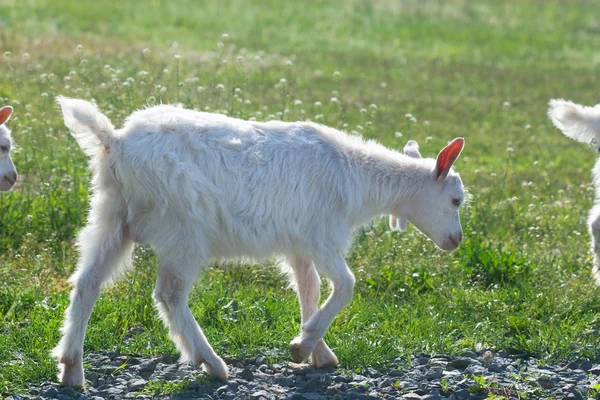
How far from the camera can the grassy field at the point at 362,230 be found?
6652 mm

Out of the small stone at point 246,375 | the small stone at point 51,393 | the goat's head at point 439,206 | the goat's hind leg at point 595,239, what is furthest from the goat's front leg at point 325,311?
the goat's hind leg at point 595,239

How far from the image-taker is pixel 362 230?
862 cm

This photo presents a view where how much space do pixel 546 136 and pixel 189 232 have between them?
10333 millimetres

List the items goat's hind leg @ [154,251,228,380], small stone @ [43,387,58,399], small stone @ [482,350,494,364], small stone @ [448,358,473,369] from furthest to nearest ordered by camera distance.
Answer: small stone @ [482,350,494,364]
small stone @ [448,358,473,369]
goat's hind leg @ [154,251,228,380]
small stone @ [43,387,58,399]

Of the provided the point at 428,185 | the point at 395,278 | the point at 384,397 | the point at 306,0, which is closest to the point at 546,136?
the point at 395,278

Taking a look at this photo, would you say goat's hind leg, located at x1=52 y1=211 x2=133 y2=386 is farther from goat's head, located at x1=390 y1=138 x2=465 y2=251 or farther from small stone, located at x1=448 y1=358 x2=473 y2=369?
small stone, located at x1=448 y1=358 x2=473 y2=369

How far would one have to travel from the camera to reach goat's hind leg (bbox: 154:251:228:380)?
5.82 meters

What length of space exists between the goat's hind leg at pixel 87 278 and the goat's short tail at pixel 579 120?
398cm

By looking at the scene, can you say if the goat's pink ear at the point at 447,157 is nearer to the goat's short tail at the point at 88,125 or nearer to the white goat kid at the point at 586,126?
the white goat kid at the point at 586,126

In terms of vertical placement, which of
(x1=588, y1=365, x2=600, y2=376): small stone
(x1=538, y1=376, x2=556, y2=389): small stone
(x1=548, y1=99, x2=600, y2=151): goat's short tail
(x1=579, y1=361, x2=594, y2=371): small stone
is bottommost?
(x1=579, y1=361, x2=594, y2=371): small stone

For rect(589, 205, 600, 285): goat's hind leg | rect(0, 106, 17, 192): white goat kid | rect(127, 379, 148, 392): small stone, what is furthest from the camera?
rect(589, 205, 600, 285): goat's hind leg

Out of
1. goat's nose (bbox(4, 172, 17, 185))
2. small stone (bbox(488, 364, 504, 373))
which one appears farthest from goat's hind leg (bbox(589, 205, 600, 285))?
goat's nose (bbox(4, 172, 17, 185))

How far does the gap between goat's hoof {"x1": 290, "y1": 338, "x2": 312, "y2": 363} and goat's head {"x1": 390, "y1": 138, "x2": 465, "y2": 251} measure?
4.19ft

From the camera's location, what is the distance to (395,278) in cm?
779
